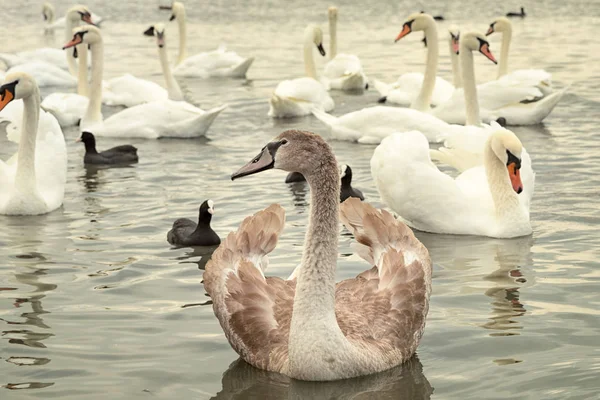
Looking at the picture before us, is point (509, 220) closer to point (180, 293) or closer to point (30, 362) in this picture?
point (180, 293)

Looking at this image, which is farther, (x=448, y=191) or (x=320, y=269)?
(x=448, y=191)

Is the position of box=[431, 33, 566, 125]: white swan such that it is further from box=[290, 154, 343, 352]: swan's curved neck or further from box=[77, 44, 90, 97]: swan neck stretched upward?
box=[290, 154, 343, 352]: swan's curved neck

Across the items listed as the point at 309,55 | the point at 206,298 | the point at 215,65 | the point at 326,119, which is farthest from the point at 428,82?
the point at 206,298

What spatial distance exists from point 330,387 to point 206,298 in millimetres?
2026

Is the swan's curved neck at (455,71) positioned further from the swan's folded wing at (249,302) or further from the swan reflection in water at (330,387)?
the swan reflection in water at (330,387)

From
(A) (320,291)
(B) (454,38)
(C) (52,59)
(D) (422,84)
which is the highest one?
(A) (320,291)

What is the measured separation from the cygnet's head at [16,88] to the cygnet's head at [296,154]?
5.75 m

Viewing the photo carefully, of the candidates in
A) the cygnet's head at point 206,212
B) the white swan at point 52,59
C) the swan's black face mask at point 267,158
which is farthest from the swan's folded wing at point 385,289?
the white swan at point 52,59

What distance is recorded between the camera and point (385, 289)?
6797mm

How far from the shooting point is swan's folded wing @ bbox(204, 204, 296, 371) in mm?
6559

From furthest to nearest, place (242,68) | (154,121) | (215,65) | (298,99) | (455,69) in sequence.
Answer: (215,65) → (242,68) → (455,69) → (298,99) → (154,121)

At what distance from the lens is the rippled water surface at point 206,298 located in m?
6.47

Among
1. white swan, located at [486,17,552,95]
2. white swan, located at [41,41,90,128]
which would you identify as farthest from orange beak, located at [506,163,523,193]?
white swan, located at [41,41,90,128]

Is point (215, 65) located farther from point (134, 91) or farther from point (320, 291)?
point (320, 291)
